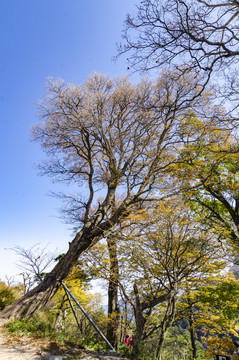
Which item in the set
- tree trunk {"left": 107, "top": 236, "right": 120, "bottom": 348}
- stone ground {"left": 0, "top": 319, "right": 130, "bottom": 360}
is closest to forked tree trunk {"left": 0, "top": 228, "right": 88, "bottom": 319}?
stone ground {"left": 0, "top": 319, "right": 130, "bottom": 360}

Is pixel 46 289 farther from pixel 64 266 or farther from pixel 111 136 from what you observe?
pixel 111 136

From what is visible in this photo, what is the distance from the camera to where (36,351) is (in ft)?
11.9

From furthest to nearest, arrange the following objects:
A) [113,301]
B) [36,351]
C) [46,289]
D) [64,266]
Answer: [113,301]
[64,266]
[46,289]
[36,351]

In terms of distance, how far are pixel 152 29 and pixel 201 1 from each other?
96 cm

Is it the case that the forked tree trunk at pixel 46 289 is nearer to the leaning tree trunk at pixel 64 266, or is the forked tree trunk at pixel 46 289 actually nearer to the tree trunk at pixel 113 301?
the leaning tree trunk at pixel 64 266

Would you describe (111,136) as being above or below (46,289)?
above

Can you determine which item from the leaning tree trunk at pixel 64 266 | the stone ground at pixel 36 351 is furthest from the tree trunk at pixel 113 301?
the stone ground at pixel 36 351

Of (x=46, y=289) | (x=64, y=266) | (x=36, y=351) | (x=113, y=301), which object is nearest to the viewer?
(x=36, y=351)

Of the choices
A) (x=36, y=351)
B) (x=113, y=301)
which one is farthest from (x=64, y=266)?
(x=113, y=301)

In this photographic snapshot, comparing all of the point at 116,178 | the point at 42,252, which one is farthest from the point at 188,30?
the point at 42,252

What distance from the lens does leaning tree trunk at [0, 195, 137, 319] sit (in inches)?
217

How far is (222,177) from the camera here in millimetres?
10539

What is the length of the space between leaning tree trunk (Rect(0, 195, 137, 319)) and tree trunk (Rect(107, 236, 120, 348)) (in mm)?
1625

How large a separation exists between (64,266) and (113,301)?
5.01 meters
